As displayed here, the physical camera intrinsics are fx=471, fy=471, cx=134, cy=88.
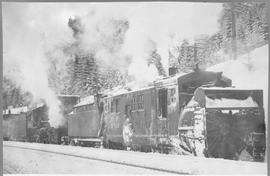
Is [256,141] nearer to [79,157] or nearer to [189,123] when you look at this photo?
[189,123]

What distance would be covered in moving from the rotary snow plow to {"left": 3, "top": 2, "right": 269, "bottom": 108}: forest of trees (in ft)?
1.08

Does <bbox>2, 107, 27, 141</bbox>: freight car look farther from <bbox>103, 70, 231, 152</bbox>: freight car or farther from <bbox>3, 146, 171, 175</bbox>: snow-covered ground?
<bbox>103, 70, 231, 152</bbox>: freight car

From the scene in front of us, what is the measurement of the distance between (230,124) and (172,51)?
0.83 metres

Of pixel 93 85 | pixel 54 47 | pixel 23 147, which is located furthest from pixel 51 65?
pixel 23 147

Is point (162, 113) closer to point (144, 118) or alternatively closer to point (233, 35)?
point (144, 118)

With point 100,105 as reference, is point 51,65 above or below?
above

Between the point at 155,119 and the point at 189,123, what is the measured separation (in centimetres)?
31

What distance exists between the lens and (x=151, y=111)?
14.1ft

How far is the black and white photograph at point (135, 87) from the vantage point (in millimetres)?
4172

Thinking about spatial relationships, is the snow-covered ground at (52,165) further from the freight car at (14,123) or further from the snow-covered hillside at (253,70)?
the snow-covered hillside at (253,70)

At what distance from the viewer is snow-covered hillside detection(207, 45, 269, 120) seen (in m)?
4.18

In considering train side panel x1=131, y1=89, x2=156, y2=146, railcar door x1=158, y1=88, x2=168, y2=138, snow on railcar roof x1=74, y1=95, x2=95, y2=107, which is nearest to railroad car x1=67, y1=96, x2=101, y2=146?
snow on railcar roof x1=74, y1=95, x2=95, y2=107

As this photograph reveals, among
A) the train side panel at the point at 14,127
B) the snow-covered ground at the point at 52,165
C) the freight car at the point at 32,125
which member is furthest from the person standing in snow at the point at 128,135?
the train side panel at the point at 14,127

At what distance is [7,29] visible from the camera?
14.3 ft
